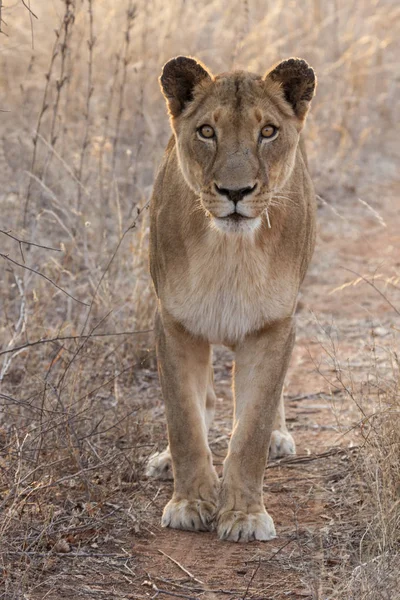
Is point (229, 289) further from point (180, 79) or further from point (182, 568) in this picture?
point (182, 568)

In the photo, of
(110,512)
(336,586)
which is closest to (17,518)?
(110,512)

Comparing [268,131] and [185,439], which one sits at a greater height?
[268,131]

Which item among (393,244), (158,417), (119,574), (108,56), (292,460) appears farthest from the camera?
(108,56)

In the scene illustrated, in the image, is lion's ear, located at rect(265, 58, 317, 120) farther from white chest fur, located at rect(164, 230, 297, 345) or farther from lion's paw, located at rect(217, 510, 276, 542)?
lion's paw, located at rect(217, 510, 276, 542)

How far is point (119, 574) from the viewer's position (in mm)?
3361

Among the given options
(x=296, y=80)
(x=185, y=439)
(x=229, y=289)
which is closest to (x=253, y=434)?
(x=185, y=439)

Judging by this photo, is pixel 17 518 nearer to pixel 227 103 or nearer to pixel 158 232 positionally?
pixel 158 232

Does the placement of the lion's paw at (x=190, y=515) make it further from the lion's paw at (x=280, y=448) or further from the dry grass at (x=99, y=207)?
the lion's paw at (x=280, y=448)

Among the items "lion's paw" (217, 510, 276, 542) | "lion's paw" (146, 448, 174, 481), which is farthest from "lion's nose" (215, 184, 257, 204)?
"lion's paw" (146, 448, 174, 481)

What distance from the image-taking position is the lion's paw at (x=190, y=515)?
12.4 feet

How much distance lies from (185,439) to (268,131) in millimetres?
1148

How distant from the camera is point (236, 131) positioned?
369 cm

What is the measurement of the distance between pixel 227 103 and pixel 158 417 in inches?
72.8

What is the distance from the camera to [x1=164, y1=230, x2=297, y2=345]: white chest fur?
12.7 ft
